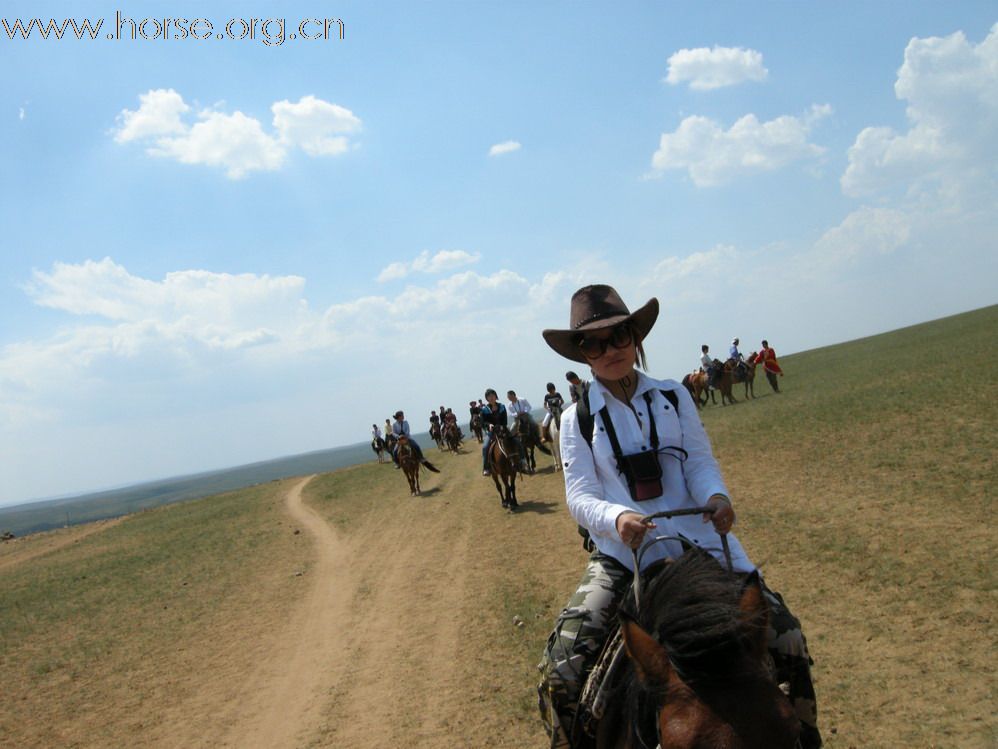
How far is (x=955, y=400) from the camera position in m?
13.8

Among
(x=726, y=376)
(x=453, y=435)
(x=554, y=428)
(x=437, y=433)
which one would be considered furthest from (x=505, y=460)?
(x=437, y=433)

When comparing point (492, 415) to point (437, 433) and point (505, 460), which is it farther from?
point (437, 433)

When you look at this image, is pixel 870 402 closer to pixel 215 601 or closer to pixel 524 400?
pixel 524 400

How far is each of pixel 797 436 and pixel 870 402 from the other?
3018 mm

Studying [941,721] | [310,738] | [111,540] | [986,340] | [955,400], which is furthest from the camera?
[986,340]

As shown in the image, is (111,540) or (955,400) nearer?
(955,400)

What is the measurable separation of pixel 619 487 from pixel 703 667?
3.51 ft

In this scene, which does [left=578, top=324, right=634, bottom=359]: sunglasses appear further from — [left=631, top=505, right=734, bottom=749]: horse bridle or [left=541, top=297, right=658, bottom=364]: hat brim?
[left=631, top=505, right=734, bottom=749]: horse bridle

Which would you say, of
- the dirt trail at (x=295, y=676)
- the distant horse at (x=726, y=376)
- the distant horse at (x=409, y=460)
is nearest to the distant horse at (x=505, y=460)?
the dirt trail at (x=295, y=676)

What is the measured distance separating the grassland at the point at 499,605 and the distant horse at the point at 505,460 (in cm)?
48

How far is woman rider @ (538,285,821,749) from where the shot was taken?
264 cm

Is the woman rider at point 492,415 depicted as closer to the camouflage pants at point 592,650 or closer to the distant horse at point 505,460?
the distant horse at point 505,460

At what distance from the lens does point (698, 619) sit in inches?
78.4

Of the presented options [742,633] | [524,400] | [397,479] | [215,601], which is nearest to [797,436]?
[524,400]
